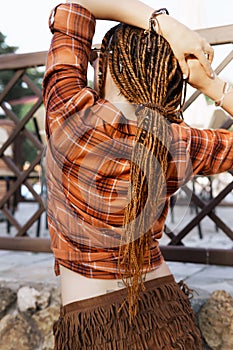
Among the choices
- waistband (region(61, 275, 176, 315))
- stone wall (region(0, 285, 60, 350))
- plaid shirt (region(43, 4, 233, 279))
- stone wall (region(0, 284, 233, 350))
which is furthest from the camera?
stone wall (region(0, 285, 60, 350))

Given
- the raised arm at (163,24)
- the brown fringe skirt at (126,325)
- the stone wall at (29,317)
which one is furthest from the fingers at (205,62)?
the stone wall at (29,317)

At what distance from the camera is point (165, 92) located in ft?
2.43

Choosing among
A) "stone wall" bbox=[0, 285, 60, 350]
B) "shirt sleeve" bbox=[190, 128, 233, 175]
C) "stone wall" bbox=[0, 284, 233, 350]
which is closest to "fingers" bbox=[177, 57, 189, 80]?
"shirt sleeve" bbox=[190, 128, 233, 175]

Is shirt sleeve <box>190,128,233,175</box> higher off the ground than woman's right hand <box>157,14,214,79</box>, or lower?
lower

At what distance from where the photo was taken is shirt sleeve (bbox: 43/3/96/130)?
708mm

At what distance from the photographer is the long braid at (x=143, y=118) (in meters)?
0.71

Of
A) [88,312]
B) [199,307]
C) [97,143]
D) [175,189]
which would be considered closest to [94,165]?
[97,143]

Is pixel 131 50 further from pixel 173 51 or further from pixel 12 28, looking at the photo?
pixel 12 28

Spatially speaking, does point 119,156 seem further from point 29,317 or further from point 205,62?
point 29,317

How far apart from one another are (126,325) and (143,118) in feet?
1.25

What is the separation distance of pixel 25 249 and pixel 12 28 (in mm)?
2408

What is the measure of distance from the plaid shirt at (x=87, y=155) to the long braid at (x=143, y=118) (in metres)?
0.03

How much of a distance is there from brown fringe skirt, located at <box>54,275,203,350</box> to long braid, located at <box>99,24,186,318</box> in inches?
2.2

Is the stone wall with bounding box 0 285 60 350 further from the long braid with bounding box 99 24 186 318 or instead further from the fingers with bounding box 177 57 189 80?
the fingers with bounding box 177 57 189 80
